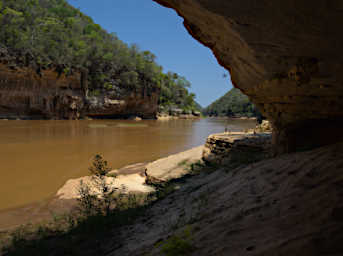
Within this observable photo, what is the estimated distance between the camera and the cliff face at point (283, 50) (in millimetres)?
1678

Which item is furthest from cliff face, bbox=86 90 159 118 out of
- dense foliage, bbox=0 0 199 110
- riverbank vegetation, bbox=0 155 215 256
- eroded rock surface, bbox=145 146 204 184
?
riverbank vegetation, bbox=0 155 215 256

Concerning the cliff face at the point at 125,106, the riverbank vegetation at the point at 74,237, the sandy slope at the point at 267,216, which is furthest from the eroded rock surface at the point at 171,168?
the cliff face at the point at 125,106

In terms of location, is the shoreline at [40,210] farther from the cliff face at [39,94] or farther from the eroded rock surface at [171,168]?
the cliff face at [39,94]

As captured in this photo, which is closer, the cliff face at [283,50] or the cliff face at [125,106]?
the cliff face at [283,50]

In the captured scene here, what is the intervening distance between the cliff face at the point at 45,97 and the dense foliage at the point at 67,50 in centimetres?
135

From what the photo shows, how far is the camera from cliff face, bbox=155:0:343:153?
1678 millimetres

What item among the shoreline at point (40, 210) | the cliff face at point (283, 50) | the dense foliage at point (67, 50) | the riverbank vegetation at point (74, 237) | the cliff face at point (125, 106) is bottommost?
the shoreline at point (40, 210)

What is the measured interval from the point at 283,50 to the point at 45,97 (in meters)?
32.4

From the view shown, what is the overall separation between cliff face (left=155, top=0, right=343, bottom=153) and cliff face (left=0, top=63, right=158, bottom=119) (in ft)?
102

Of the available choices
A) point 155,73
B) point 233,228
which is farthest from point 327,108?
point 155,73

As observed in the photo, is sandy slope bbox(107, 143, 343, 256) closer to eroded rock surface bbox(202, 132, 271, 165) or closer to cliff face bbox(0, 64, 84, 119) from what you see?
eroded rock surface bbox(202, 132, 271, 165)

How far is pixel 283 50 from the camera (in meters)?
2.18

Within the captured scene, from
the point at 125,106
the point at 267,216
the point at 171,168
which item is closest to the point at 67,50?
the point at 125,106

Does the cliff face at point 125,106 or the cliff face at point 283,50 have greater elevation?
the cliff face at point 125,106
